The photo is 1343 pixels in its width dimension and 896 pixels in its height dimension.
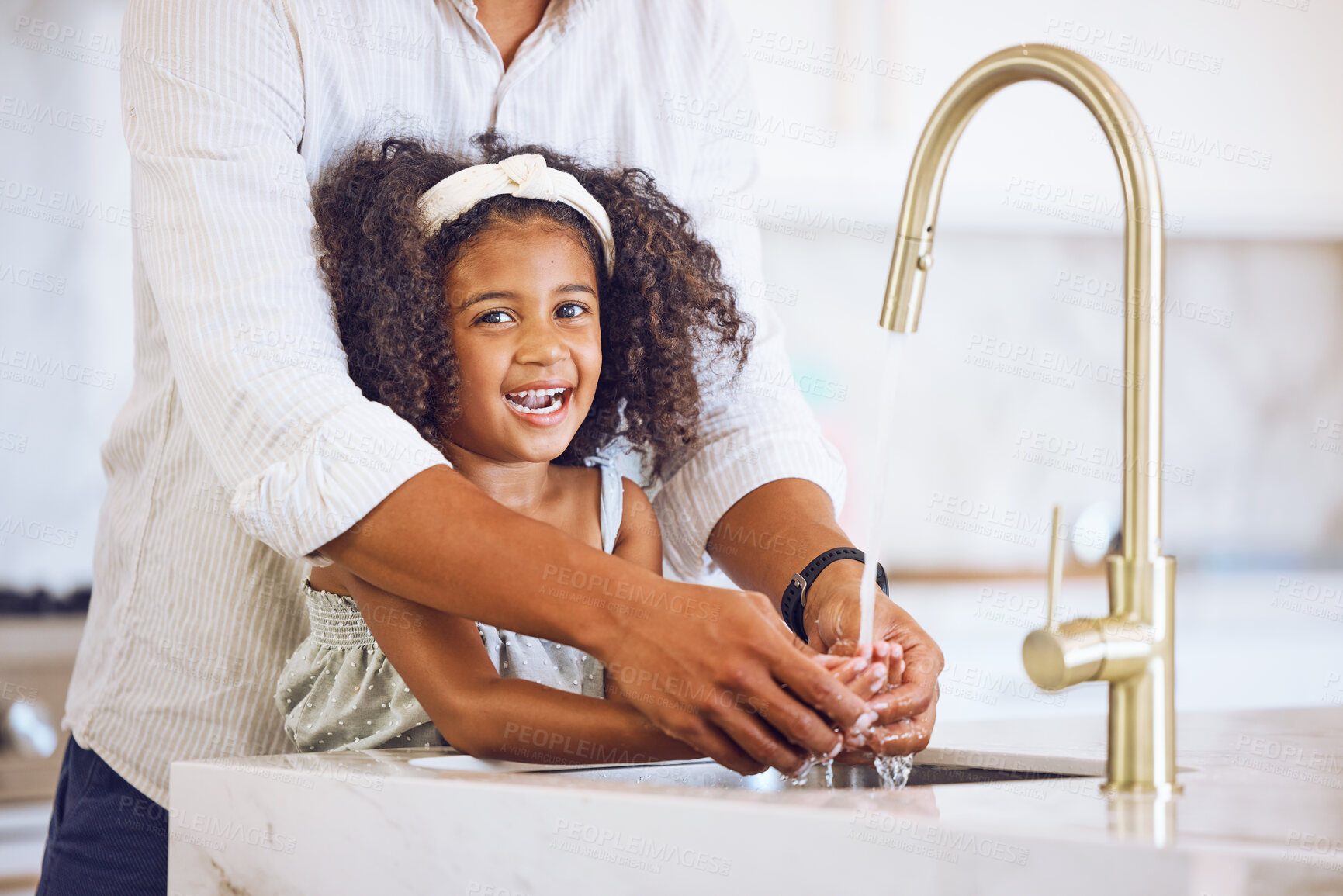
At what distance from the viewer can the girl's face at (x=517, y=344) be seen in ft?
3.17

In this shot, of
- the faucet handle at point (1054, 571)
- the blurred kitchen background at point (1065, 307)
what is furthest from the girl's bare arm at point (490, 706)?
the blurred kitchen background at point (1065, 307)

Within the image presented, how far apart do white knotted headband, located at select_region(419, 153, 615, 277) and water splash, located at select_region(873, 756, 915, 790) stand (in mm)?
512

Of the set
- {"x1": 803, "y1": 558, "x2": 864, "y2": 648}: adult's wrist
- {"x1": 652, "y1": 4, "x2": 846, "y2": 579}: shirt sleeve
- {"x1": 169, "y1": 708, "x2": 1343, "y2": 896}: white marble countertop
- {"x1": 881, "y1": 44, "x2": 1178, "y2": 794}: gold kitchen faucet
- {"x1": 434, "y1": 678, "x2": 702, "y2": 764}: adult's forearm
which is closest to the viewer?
{"x1": 169, "y1": 708, "x2": 1343, "y2": 896}: white marble countertop

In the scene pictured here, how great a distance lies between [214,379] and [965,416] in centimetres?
209

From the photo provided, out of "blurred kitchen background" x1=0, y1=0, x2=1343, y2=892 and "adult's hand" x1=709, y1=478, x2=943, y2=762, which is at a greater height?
"blurred kitchen background" x1=0, y1=0, x2=1343, y2=892

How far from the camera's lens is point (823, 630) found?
2.93 ft

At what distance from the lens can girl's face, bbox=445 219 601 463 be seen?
965 mm

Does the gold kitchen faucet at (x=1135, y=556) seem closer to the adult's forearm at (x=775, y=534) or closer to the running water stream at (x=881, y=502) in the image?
the running water stream at (x=881, y=502)

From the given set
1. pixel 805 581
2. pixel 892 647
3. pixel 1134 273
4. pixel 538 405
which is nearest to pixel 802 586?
pixel 805 581

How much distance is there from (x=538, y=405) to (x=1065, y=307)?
1.96m

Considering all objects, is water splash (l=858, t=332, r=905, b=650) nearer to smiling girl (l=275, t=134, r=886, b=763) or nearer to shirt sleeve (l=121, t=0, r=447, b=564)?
smiling girl (l=275, t=134, r=886, b=763)

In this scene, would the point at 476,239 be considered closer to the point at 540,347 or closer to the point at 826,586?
the point at 540,347

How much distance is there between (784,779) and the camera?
2.88 ft

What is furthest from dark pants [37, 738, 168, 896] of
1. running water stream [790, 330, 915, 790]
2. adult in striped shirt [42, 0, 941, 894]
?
running water stream [790, 330, 915, 790]
